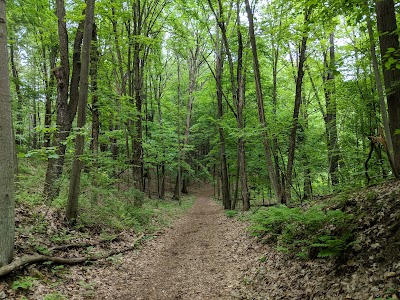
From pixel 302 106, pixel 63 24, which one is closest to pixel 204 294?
pixel 63 24

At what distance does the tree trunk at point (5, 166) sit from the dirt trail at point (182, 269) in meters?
1.92

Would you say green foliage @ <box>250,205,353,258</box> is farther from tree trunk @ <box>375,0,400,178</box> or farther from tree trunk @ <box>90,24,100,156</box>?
tree trunk @ <box>90,24,100,156</box>

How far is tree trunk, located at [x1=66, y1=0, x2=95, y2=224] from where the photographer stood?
25.7 ft

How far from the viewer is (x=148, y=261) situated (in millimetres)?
7598

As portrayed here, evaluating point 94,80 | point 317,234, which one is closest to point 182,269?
point 317,234

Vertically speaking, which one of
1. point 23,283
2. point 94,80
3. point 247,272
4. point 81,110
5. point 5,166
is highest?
point 94,80

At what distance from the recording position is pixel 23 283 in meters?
4.41

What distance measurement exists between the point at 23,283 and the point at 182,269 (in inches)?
144

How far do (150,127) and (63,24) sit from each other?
1346 centimetres

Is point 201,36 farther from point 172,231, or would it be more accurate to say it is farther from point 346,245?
point 346,245

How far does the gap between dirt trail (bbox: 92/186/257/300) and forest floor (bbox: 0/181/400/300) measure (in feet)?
0.07

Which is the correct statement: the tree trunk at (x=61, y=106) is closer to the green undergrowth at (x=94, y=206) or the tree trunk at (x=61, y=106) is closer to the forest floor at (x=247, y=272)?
the green undergrowth at (x=94, y=206)

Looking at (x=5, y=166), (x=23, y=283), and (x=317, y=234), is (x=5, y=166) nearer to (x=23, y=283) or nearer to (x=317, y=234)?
(x=23, y=283)

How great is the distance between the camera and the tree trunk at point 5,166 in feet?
14.7
